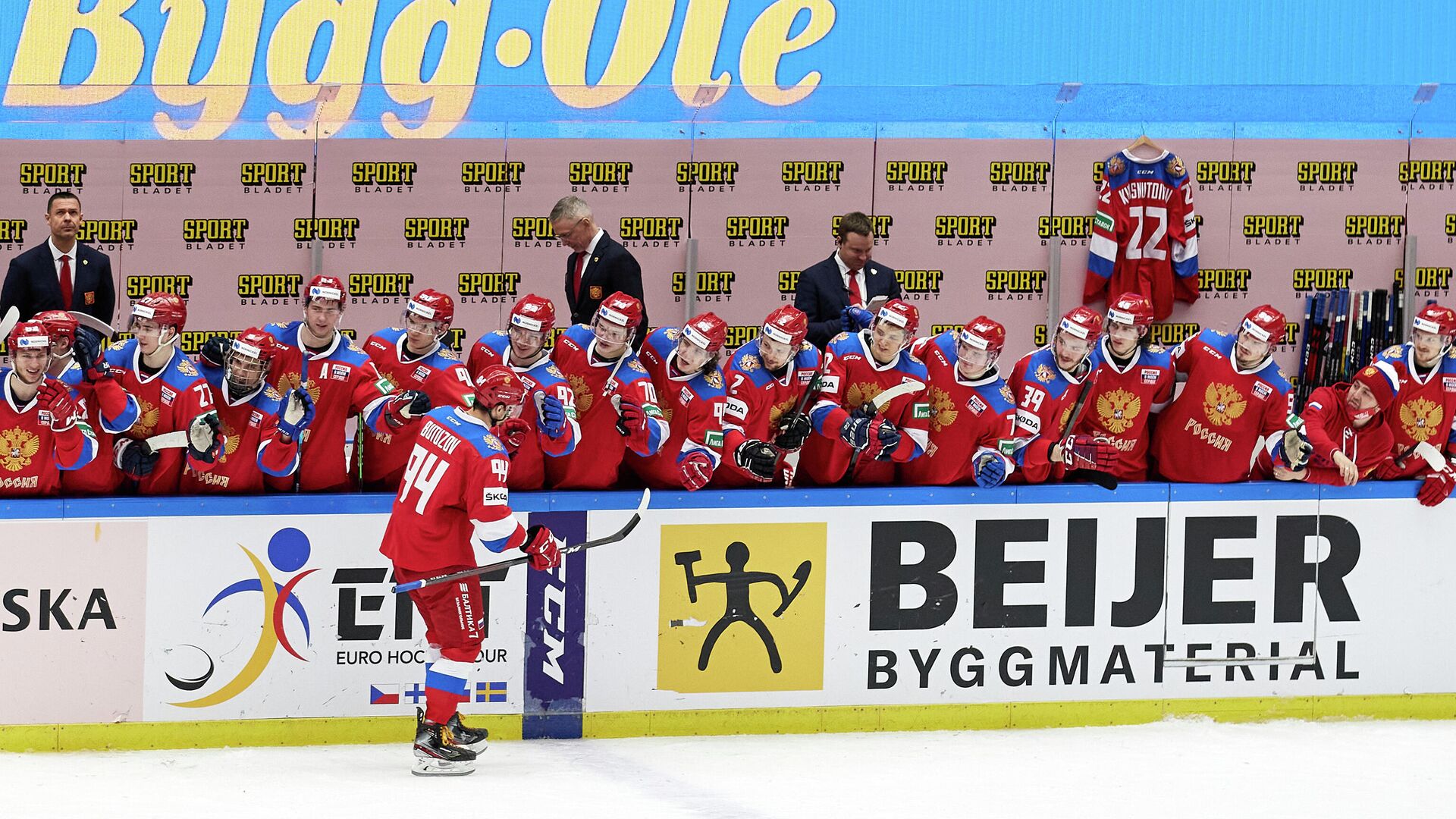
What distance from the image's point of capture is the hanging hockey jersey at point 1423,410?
7855mm

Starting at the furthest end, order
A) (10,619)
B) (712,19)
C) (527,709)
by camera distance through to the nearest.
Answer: (712,19) < (527,709) < (10,619)

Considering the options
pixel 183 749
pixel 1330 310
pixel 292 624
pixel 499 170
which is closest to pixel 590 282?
pixel 499 170

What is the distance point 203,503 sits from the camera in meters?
6.84

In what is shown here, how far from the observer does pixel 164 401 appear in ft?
22.8

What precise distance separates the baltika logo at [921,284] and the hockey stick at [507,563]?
3.90 m

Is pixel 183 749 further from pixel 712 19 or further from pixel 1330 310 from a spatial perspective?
pixel 712 19

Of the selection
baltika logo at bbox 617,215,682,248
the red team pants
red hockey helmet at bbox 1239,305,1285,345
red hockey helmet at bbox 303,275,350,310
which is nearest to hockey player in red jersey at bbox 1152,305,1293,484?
red hockey helmet at bbox 1239,305,1285,345

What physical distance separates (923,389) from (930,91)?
10.2 feet

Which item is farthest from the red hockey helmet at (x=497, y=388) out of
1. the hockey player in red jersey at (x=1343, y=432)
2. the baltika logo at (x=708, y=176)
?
the baltika logo at (x=708, y=176)

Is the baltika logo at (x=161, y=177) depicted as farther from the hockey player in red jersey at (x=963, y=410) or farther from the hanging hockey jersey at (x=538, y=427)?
the hockey player in red jersey at (x=963, y=410)

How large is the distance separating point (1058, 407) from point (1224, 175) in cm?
364

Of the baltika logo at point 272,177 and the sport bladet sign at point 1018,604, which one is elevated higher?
the baltika logo at point 272,177

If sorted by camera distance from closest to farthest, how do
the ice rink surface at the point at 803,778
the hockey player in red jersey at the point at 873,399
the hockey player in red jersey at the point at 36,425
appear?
the ice rink surface at the point at 803,778, the hockey player in red jersey at the point at 36,425, the hockey player in red jersey at the point at 873,399

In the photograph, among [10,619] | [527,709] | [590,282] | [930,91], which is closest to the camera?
[10,619]
